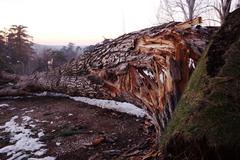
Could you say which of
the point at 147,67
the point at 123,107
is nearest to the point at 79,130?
the point at 123,107

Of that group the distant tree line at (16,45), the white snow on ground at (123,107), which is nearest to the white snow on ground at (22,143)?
the white snow on ground at (123,107)

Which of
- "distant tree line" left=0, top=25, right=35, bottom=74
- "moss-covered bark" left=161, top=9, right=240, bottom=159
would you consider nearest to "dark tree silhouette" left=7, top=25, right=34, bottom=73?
"distant tree line" left=0, top=25, right=35, bottom=74

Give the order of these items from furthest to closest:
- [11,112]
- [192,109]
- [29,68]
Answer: [29,68], [11,112], [192,109]

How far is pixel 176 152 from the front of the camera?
175 cm

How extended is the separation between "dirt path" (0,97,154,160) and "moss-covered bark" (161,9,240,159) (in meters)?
1.43

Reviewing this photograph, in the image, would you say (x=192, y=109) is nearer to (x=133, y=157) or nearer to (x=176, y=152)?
(x=176, y=152)

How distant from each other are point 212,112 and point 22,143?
13.4 feet

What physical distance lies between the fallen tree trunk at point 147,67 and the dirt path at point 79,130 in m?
0.68

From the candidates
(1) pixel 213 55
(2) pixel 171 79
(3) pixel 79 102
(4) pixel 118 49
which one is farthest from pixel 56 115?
(1) pixel 213 55

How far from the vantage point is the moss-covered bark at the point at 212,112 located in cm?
154

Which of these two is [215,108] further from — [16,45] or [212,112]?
[16,45]

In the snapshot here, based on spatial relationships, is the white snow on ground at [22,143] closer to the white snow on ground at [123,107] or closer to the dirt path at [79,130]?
the dirt path at [79,130]

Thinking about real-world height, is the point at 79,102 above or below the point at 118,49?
below

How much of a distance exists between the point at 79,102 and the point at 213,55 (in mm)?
6222
